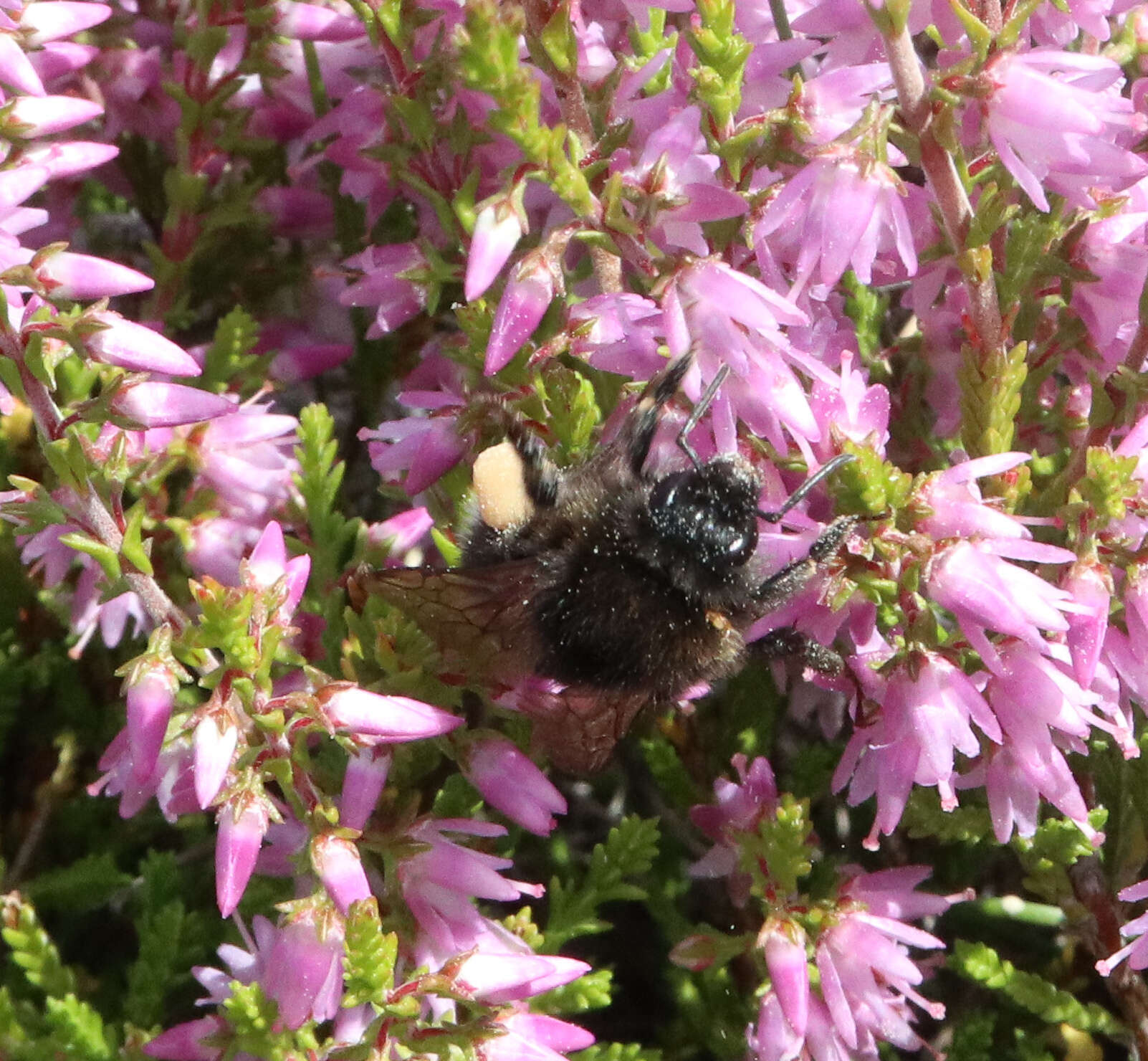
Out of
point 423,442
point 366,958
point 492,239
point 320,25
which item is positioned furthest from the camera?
point 320,25

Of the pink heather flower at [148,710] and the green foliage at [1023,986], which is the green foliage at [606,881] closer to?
the green foliage at [1023,986]

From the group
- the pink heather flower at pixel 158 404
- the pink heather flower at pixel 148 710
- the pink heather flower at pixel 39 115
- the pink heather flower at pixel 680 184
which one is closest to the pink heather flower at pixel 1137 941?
the pink heather flower at pixel 680 184

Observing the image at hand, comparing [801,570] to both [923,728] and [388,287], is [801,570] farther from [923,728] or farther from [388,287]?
[388,287]

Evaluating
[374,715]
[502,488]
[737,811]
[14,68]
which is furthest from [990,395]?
[14,68]

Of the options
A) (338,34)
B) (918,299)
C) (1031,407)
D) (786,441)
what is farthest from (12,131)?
(1031,407)

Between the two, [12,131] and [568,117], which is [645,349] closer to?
[568,117]

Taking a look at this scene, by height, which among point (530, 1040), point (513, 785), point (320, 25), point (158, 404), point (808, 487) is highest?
point (320, 25)
